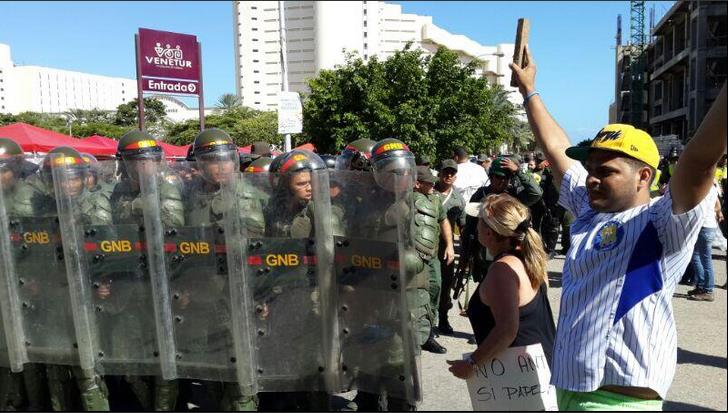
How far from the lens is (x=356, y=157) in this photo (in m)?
5.09

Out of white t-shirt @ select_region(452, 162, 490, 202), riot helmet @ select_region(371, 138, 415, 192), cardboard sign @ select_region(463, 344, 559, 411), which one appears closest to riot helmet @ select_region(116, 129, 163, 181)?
riot helmet @ select_region(371, 138, 415, 192)

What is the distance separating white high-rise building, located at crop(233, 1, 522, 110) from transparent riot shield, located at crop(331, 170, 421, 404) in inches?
1908

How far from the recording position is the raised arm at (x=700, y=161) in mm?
1435

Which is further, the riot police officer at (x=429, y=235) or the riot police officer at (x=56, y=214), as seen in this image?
the riot police officer at (x=429, y=235)

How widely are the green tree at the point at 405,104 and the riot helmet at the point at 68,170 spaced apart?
16.7m

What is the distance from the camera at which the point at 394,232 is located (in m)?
2.97

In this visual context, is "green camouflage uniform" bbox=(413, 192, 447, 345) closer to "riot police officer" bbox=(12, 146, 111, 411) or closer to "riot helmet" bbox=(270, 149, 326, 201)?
"riot helmet" bbox=(270, 149, 326, 201)

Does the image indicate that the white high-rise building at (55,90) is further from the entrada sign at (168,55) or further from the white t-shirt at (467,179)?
the white t-shirt at (467,179)

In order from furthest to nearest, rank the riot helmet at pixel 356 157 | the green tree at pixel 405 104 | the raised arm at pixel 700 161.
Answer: the green tree at pixel 405 104, the riot helmet at pixel 356 157, the raised arm at pixel 700 161

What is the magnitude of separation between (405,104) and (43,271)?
57.1ft

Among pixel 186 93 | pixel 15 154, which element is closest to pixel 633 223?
pixel 15 154

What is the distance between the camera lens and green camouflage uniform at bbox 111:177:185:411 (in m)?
3.28

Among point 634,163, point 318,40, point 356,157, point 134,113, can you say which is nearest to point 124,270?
point 356,157

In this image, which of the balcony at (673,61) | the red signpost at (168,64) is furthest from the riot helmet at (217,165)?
the balcony at (673,61)
